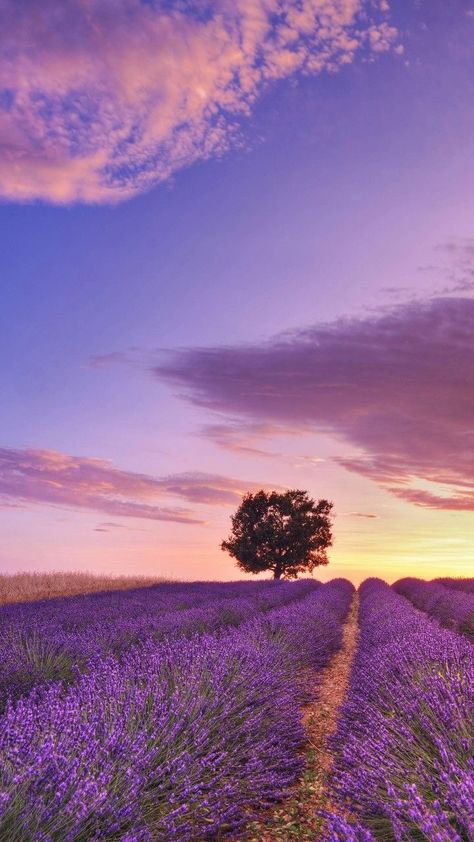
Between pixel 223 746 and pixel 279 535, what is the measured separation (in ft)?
72.2

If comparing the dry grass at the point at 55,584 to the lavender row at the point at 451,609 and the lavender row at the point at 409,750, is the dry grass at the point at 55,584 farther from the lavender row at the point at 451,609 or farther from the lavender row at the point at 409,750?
the lavender row at the point at 409,750

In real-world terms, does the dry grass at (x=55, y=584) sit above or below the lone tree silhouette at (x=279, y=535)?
below

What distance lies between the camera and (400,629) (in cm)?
663

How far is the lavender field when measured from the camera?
92.3 inches

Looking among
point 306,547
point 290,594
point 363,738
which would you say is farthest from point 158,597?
point 306,547

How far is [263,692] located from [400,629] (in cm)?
272

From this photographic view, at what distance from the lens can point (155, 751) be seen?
9.32 ft

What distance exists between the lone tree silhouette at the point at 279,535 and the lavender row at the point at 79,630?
12571 millimetres

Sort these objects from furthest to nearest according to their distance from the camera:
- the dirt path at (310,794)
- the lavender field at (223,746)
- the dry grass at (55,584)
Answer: the dry grass at (55,584) → the dirt path at (310,794) → the lavender field at (223,746)

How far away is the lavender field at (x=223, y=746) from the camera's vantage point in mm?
2344

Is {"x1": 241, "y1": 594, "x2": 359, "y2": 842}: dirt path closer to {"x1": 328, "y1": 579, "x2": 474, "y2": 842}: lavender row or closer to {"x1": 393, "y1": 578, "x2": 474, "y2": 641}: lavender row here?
{"x1": 328, "y1": 579, "x2": 474, "y2": 842}: lavender row

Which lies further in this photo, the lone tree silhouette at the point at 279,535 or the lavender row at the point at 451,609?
the lone tree silhouette at the point at 279,535

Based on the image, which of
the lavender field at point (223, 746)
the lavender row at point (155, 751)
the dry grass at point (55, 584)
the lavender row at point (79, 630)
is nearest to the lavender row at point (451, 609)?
the lavender row at point (79, 630)

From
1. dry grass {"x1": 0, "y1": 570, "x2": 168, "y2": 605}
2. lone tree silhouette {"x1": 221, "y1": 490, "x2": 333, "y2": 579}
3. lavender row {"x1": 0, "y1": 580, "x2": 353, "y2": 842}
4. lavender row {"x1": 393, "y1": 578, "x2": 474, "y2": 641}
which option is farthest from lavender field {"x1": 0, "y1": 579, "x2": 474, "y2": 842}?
lone tree silhouette {"x1": 221, "y1": 490, "x2": 333, "y2": 579}
